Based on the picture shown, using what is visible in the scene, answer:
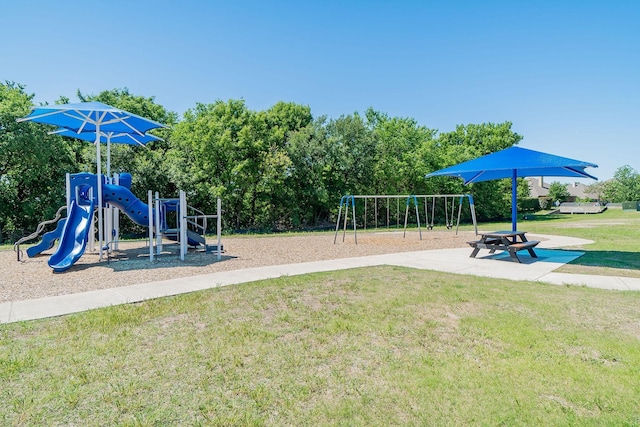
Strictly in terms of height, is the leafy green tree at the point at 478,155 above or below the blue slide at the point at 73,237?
above

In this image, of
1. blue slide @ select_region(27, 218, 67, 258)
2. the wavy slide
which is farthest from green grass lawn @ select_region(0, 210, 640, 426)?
blue slide @ select_region(27, 218, 67, 258)

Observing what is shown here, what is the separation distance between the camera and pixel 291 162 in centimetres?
2177

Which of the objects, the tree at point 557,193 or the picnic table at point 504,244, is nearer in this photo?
the picnic table at point 504,244

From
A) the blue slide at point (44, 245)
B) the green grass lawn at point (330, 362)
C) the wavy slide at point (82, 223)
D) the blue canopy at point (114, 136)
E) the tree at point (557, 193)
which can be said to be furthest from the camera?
the tree at point (557, 193)

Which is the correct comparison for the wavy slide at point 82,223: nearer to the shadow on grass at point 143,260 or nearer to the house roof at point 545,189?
the shadow on grass at point 143,260

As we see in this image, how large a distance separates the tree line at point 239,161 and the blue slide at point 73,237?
11.2 m

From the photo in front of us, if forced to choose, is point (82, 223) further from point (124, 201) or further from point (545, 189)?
point (545, 189)

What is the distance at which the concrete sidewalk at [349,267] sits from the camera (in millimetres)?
4992

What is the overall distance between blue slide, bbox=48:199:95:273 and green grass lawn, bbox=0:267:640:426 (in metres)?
3.95

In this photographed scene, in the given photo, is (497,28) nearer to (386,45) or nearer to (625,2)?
(625,2)

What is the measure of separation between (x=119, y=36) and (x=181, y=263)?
350 inches

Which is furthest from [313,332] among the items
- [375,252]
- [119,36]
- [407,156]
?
[407,156]

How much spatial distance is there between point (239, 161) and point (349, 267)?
1475 cm

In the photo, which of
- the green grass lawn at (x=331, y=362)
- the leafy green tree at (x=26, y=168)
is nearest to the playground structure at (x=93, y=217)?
the green grass lawn at (x=331, y=362)
